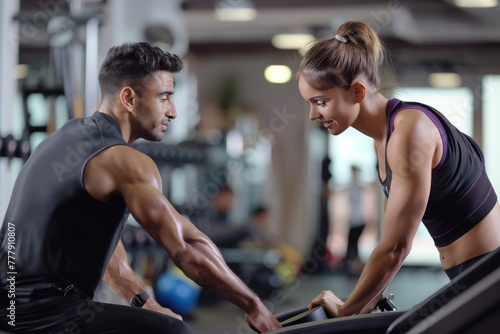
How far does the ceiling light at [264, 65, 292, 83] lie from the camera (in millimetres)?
11219

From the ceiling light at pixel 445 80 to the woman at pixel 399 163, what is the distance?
29.7 feet

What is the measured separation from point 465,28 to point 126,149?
8528 millimetres

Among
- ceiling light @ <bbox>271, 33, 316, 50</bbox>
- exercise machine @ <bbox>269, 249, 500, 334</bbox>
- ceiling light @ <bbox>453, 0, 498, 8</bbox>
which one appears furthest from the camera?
ceiling light @ <bbox>271, 33, 316, 50</bbox>

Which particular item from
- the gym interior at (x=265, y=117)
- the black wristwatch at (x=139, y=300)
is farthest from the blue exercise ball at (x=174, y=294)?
the black wristwatch at (x=139, y=300)

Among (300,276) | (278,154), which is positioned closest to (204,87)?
(278,154)

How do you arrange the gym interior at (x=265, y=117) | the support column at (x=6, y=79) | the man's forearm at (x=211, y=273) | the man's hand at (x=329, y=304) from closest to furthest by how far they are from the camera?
the man's forearm at (x=211, y=273)
the man's hand at (x=329, y=304)
the support column at (x=6, y=79)
the gym interior at (x=265, y=117)

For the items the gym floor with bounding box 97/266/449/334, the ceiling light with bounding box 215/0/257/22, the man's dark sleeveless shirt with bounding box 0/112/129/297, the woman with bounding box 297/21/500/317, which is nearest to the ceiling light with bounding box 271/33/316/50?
the ceiling light with bounding box 215/0/257/22

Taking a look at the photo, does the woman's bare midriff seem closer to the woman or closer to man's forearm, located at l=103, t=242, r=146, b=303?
the woman

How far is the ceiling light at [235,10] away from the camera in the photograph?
882cm

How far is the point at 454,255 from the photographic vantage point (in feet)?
6.31

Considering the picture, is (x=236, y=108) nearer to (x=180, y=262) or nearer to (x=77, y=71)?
(x=77, y=71)

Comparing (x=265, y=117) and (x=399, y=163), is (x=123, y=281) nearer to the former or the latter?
(x=399, y=163)

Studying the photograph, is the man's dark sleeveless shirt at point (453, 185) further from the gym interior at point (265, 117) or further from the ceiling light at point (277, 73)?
the ceiling light at point (277, 73)

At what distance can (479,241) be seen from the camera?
1.89m
